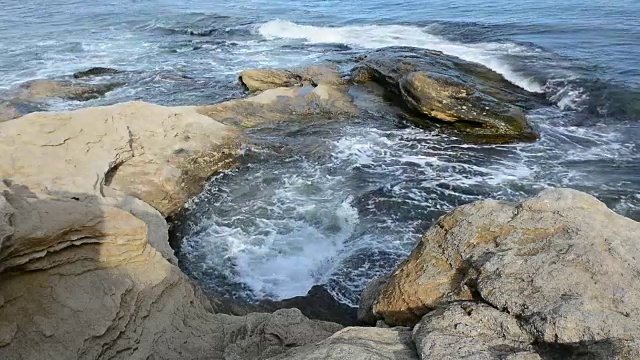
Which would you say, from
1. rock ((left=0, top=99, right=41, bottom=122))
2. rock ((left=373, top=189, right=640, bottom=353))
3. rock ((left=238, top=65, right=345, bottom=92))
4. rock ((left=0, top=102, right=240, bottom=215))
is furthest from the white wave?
rock ((left=0, top=99, right=41, bottom=122))

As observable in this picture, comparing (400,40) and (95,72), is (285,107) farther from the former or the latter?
(400,40)

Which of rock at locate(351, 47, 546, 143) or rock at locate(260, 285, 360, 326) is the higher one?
rock at locate(351, 47, 546, 143)

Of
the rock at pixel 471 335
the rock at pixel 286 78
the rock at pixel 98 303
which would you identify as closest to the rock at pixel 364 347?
the rock at pixel 471 335

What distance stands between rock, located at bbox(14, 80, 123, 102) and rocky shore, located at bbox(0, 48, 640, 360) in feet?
23.6

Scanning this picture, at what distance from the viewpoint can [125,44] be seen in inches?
907

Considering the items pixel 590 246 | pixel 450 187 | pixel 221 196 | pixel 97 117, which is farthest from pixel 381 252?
pixel 97 117

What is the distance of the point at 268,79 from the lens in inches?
620

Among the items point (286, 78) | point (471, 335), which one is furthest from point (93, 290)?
point (286, 78)

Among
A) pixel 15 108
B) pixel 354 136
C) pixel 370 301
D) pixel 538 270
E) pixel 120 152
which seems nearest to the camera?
pixel 538 270

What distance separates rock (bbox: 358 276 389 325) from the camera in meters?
5.73

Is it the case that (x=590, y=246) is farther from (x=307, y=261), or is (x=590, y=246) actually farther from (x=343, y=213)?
(x=343, y=213)

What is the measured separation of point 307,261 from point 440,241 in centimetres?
328

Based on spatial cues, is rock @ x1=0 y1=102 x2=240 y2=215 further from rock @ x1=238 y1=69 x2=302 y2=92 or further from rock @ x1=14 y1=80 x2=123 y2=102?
rock @ x1=14 y1=80 x2=123 y2=102

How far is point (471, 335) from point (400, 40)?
2021cm
